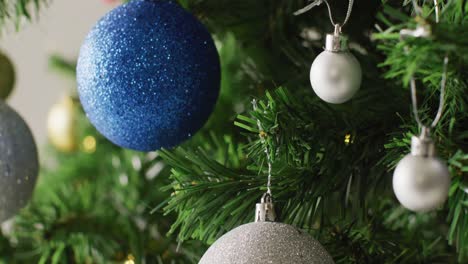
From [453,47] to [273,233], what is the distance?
0.14 metres

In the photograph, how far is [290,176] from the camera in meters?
0.44

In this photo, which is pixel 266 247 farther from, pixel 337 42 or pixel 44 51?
pixel 44 51

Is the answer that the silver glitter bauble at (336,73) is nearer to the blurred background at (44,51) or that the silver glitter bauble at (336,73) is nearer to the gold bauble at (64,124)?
the gold bauble at (64,124)

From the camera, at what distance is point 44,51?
61.4 inches

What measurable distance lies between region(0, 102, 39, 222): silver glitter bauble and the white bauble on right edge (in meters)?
0.30

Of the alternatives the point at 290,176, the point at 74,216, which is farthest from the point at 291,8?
the point at 74,216

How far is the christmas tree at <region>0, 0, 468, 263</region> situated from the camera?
0.36 meters

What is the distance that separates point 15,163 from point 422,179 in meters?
0.32

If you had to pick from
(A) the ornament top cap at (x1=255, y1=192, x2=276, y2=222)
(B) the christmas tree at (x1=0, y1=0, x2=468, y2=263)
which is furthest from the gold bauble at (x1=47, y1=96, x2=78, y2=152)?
A: (A) the ornament top cap at (x1=255, y1=192, x2=276, y2=222)

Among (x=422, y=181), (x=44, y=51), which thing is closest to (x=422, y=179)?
(x=422, y=181)

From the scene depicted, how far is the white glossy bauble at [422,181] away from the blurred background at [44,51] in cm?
126

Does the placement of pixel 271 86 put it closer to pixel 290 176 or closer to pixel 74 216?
pixel 290 176

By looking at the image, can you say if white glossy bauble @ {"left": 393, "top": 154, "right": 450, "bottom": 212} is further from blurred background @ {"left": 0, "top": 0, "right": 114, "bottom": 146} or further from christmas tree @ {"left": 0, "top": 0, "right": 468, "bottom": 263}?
blurred background @ {"left": 0, "top": 0, "right": 114, "bottom": 146}

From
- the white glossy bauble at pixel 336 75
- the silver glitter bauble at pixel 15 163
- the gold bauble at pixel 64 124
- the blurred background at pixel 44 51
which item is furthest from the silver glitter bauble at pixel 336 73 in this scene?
the blurred background at pixel 44 51
